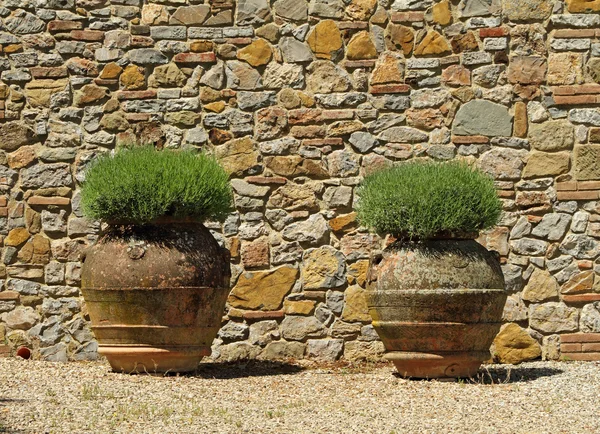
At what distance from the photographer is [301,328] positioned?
695 cm

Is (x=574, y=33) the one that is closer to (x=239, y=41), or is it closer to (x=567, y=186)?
(x=567, y=186)

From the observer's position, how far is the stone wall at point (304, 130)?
274 inches

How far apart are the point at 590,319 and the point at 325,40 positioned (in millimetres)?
2651

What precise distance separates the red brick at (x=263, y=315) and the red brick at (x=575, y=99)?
2408 mm

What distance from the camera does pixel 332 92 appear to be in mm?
7074

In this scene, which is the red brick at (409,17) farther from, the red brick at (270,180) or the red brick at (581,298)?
the red brick at (581,298)

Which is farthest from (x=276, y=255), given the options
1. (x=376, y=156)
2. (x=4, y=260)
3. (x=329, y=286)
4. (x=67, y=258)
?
(x=4, y=260)

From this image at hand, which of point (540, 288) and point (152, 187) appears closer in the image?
point (152, 187)

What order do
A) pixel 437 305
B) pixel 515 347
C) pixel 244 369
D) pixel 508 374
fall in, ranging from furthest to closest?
pixel 515 347, pixel 244 369, pixel 508 374, pixel 437 305

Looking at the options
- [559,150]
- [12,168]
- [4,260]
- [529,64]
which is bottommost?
[4,260]

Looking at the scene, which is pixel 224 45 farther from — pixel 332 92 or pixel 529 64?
pixel 529 64

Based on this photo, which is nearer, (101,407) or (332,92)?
(101,407)

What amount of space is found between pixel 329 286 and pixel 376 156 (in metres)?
0.96

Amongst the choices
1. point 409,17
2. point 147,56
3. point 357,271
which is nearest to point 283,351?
point 357,271
